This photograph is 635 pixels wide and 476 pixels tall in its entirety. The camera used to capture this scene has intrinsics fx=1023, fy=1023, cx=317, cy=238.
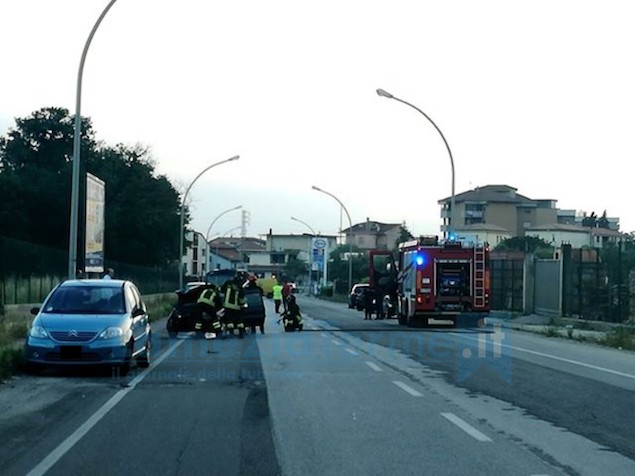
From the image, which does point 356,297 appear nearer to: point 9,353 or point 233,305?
point 233,305

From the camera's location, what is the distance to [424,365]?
19984 millimetres

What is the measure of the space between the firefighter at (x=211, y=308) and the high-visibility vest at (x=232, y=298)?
0.82ft

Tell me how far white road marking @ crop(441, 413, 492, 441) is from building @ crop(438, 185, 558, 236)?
343 feet

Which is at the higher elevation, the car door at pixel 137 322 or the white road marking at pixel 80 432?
the car door at pixel 137 322

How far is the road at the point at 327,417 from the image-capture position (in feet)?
31.9

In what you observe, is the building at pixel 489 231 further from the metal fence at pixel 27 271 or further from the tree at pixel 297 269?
the metal fence at pixel 27 271

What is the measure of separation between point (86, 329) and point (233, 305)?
11313 millimetres

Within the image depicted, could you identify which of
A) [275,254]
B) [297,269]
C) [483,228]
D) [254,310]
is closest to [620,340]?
[254,310]

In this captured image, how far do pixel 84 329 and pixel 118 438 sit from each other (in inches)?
248

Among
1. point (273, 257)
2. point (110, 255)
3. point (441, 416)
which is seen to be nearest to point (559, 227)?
point (110, 255)

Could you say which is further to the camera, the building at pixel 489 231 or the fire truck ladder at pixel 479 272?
the building at pixel 489 231

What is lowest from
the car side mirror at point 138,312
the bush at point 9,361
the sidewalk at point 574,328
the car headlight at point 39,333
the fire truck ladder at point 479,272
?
the sidewalk at point 574,328

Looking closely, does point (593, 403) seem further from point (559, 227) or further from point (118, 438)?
point (559, 227)

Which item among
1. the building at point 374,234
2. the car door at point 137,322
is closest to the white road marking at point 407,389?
the car door at point 137,322
